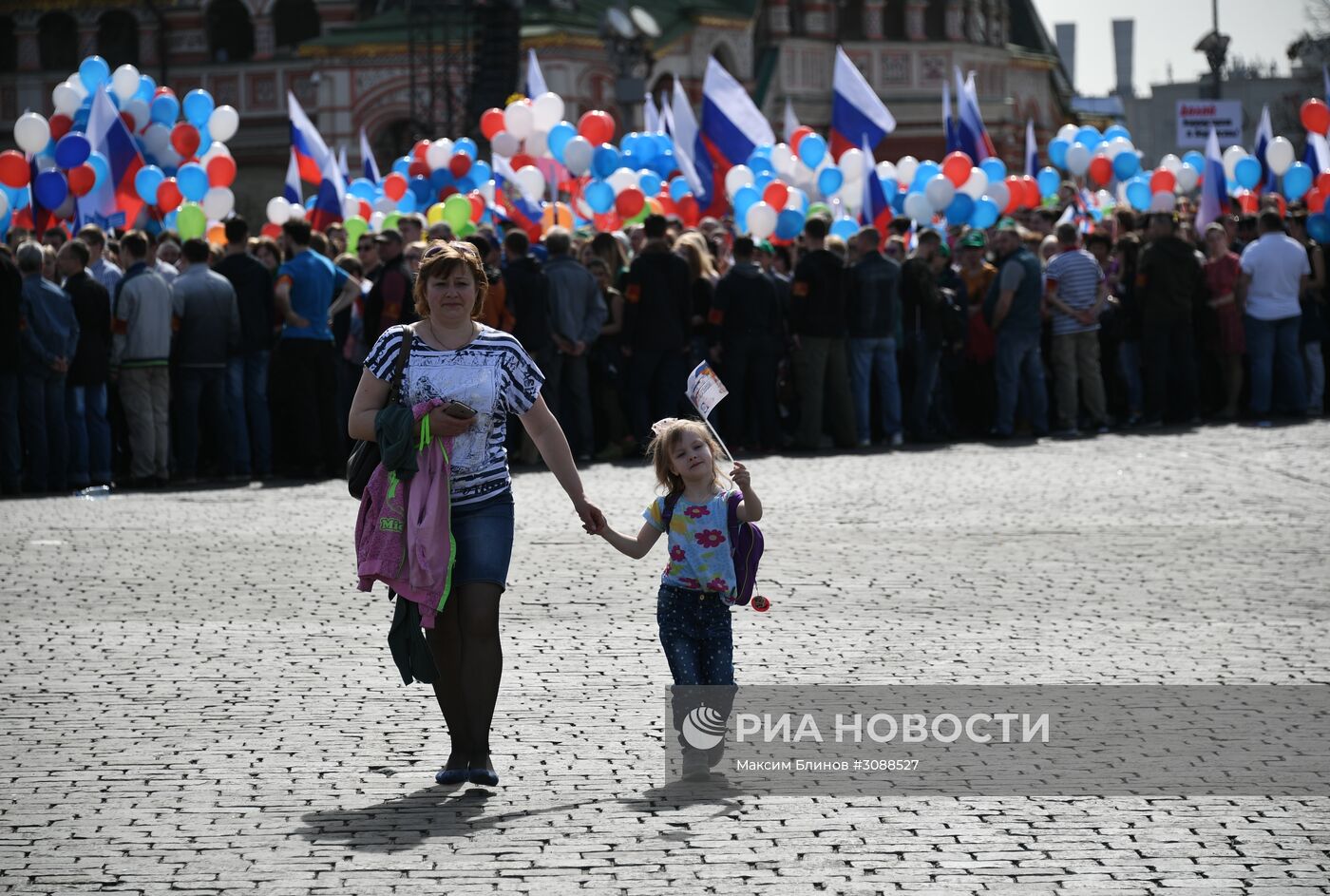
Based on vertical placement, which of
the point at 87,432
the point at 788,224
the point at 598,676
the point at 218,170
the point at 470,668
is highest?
the point at 218,170

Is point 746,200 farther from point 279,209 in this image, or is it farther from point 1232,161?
point 1232,161

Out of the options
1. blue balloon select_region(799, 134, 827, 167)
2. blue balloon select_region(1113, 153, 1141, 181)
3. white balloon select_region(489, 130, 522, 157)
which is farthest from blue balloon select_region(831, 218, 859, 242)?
blue balloon select_region(1113, 153, 1141, 181)

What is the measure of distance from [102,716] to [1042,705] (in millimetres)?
3376

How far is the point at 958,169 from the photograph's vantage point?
23594mm

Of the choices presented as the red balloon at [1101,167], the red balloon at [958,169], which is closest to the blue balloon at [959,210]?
the red balloon at [958,169]

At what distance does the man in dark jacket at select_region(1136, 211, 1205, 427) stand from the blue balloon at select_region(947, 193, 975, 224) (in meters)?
4.11

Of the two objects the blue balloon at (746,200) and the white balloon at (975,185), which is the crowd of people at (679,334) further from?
the white balloon at (975,185)

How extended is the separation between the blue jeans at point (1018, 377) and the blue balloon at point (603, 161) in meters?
6.46

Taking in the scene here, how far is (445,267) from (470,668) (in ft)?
4.19

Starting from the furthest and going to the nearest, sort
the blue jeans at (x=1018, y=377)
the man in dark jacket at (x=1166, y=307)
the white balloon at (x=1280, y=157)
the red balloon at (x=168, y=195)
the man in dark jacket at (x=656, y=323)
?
the white balloon at (x=1280, y=157) < the red balloon at (x=168, y=195) < the man in dark jacket at (x=1166, y=307) < the blue jeans at (x=1018, y=377) < the man in dark jacket at (x=656, y=323)

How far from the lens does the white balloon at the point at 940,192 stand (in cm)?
2230

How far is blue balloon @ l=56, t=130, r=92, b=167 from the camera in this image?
→ 20984 millimetres

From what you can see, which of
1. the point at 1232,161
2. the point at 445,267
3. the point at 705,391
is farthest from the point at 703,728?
the point at 1232,161

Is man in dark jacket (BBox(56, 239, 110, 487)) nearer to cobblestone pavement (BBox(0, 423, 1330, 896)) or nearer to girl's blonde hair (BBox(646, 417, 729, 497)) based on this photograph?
cobblestone pavement (BBox(0, 423, 1330, 896))
